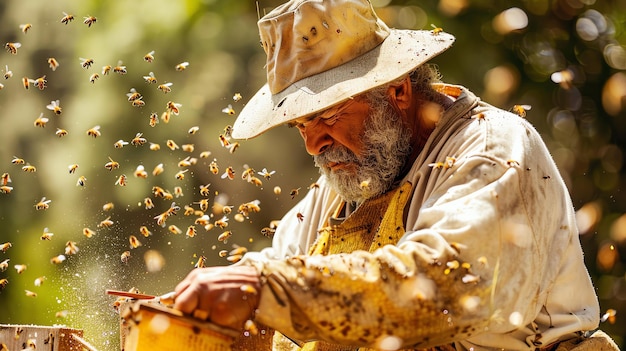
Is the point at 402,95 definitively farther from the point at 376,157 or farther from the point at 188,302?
the point at 188,302

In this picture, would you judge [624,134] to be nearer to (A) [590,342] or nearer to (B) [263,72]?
(B) [263,72]

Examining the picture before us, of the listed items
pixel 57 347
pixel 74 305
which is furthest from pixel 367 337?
pixel 74 305

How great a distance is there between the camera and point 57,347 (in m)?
3.54

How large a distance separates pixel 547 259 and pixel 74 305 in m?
3.43

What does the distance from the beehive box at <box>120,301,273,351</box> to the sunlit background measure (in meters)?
3.91

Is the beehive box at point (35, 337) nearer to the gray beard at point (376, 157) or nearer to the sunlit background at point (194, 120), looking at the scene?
the gray beard at point (376, 157)

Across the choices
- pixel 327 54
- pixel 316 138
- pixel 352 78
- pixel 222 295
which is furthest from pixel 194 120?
pixel 222 295

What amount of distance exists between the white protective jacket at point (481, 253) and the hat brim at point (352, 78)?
309 millimetres

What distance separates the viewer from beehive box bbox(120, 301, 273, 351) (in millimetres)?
2510

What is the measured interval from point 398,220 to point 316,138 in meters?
0.56

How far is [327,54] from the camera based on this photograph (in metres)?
3.64

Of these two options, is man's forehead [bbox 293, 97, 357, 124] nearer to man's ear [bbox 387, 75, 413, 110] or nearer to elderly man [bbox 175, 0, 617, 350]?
elderly man [bbox 175, 0, 617, 350]

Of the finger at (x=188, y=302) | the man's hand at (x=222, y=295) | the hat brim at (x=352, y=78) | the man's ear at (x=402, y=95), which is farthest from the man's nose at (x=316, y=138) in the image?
the finger at (x=188, y=302)

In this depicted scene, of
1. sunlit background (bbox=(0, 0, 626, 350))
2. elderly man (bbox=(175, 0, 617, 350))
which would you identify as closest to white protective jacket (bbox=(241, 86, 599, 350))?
elderly man (bbox=(175, 0, 617, 350))
